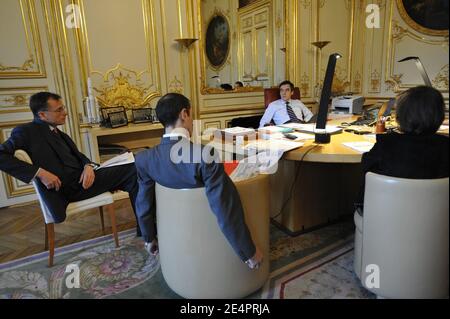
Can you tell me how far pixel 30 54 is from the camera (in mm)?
2963

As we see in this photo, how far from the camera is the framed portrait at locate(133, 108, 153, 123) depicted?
337 cm

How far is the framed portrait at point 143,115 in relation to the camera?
337 cm

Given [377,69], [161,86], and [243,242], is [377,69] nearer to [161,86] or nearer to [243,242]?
[161,86]

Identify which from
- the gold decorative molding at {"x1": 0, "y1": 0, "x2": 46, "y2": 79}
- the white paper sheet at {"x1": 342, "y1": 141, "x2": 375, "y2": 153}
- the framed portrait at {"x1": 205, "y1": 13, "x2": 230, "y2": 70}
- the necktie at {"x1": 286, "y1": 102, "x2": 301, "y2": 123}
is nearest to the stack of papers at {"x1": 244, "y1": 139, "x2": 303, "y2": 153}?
the white paper sheet at {"x1": 342, "y1": 141, "x2": 375, "y2": 153}

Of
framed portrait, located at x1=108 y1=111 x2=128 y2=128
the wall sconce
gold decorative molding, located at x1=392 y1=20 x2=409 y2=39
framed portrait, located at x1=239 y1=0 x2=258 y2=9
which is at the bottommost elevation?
framed portrait, located at x1=108 y1=111 x2=128 y2=128

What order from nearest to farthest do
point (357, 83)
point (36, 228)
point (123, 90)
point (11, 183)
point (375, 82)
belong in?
point (36, 228) → point (11, 183) → point (123, 90) → point (375, 82) → point (357, 83)

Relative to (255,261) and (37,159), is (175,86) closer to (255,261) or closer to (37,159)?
(37,159)

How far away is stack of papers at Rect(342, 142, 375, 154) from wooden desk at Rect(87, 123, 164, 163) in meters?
2.06

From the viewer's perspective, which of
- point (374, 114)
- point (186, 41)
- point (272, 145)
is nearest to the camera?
point (272, 145)

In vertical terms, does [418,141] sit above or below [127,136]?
above

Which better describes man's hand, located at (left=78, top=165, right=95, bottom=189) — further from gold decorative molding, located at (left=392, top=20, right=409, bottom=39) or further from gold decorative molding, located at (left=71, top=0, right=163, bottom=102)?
gold decorative molding, located at (left=392, top=20, right=409, bottom=39)

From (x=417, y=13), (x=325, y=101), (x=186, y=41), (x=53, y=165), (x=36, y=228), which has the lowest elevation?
(x=36, y=228)

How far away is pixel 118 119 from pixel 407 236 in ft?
8.88

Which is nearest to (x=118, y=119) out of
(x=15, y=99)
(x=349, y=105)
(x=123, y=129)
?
(x=123, y=129)
